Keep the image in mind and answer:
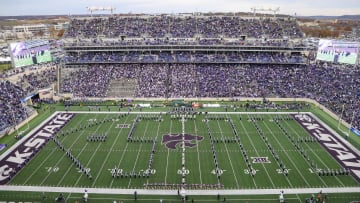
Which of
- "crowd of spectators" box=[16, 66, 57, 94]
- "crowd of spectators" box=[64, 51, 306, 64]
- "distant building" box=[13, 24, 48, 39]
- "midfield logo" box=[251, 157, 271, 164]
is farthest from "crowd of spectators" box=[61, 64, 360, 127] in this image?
"distant building" box=[13, 24, 48, 39]

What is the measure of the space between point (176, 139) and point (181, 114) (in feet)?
27.5

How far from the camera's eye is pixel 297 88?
50.3 m

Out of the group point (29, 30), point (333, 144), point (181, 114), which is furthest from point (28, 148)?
point (29, 30)

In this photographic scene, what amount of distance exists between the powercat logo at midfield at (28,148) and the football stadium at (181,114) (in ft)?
0.63

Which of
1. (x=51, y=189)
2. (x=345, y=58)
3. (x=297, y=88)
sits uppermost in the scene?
(x=345, y=58)

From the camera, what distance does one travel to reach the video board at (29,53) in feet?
160

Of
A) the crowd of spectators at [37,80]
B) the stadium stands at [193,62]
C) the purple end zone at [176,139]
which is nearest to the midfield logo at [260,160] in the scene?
the purple end zone at [176,139]

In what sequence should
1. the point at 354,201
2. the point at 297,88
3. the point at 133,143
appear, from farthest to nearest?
the point at 297,88 → the point at 133,143 → the point at 354,201

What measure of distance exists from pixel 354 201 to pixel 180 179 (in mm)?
12872

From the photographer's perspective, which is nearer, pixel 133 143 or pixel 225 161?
pixel 225 161

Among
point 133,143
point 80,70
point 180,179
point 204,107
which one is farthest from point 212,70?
point 180,179

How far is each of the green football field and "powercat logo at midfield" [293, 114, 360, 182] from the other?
808 mm

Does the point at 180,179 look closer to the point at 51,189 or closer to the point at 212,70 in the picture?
the point at 51,189

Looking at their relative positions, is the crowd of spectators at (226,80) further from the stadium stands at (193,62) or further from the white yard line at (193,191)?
the white yard line at (193,191)
